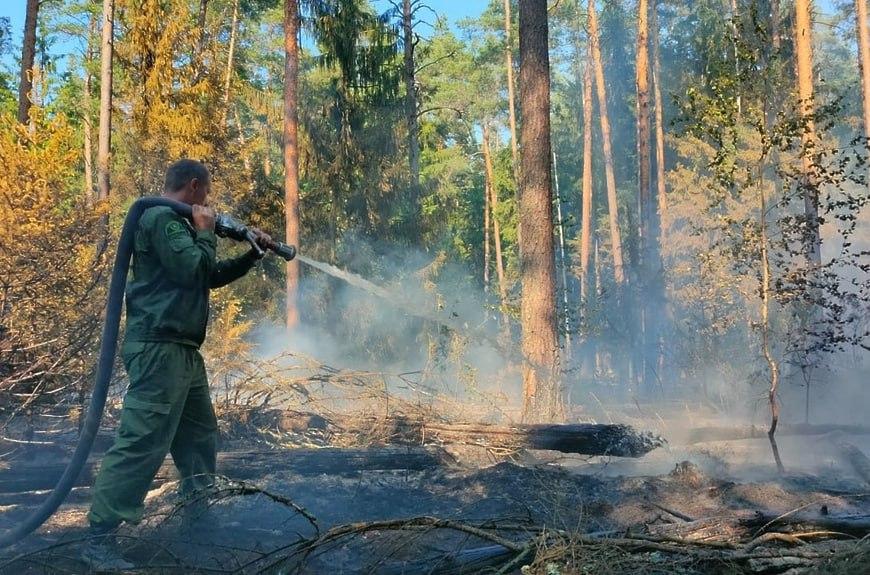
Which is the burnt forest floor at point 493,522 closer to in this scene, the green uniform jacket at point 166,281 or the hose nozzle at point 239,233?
the green uniform jacket at point 166,281

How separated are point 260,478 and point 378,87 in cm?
1680

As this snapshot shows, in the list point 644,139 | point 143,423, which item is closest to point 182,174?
point 143,423

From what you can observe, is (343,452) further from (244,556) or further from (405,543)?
(405,543)

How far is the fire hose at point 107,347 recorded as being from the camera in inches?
→ 165

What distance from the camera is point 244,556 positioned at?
13.2 feet

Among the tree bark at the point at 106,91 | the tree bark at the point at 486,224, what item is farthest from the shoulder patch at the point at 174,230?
the tree bark at the point at 486,224

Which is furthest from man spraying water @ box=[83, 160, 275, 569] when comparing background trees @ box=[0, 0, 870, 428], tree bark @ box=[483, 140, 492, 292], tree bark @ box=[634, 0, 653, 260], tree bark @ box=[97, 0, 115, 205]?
tree bark @ box=[483, 140, 492, 292]

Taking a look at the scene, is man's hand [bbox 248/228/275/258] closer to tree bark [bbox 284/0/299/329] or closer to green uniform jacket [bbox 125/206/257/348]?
green uniform jacket [bbox 125/206/257/348]

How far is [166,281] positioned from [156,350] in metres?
0.38

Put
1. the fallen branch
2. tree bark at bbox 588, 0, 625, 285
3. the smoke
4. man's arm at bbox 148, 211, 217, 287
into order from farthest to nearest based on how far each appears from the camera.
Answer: tree bark at bbox 588, 0, 625, 285, the smoke, the fallen branch, man's arm at bbox 148, 211, 217, 287

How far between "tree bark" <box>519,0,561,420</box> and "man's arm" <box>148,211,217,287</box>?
587 cm

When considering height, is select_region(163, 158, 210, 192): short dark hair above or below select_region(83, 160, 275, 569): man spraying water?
above

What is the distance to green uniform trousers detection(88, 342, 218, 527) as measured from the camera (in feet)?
12.8

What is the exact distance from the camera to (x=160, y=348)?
163 inches
